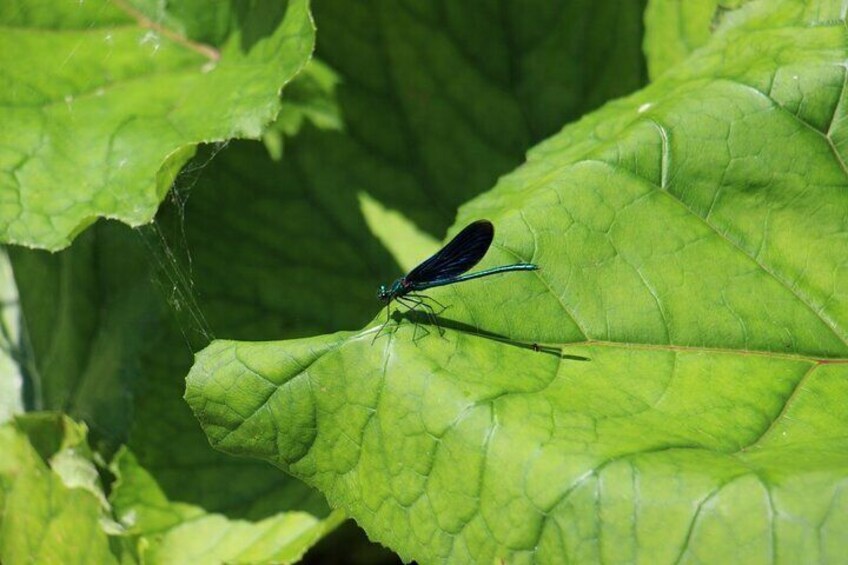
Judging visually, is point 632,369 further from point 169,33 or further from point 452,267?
point 169,33

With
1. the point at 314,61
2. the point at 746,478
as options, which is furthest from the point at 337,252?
the point at 746,478

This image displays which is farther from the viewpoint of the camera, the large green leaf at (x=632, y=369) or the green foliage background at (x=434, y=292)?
the green foliage background at (x=434, y=292)

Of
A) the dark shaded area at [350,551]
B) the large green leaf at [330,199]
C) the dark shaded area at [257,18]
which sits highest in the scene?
the dark shaded area at [257,18]

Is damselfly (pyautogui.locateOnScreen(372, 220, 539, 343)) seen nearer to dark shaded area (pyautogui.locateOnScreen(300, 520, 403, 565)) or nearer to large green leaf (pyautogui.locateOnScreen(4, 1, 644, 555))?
large green leaf (pyautogui.locateOnScreen(4, 1, 644, 555))

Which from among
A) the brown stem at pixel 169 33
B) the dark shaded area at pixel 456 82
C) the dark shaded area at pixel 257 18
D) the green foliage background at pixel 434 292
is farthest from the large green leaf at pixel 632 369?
the brown stem at pixel 169 33

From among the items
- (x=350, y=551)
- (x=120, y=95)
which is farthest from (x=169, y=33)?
(x=350, y=551)

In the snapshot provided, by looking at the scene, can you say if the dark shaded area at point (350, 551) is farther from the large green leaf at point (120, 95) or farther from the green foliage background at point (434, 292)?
the large green leaf at point (120, 95)

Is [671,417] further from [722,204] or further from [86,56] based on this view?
[86,56]
